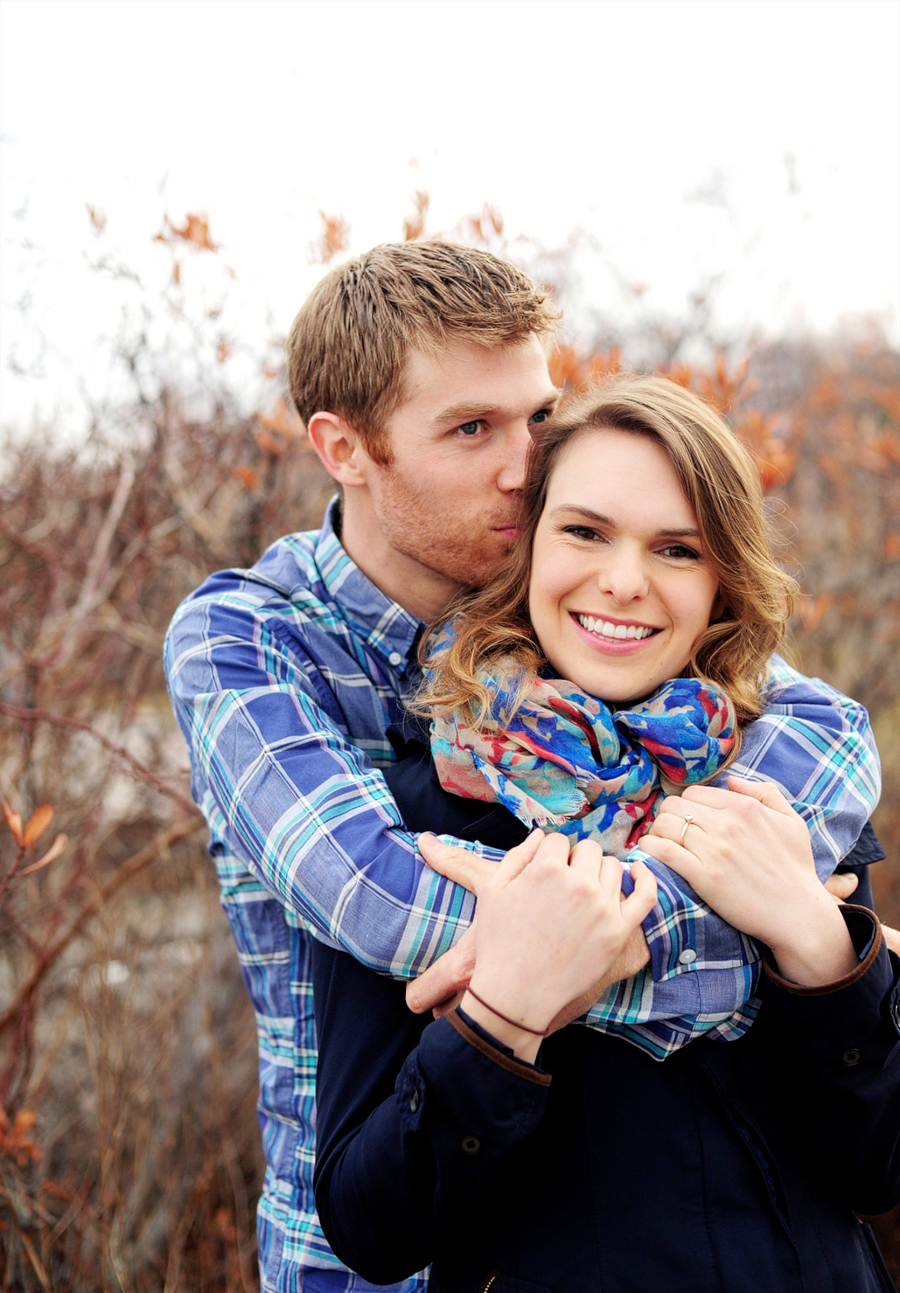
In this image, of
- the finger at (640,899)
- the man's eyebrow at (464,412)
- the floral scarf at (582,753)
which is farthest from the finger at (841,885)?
the man's eyebrow at (464,412)

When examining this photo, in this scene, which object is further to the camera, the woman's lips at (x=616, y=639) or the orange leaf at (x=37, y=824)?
the orange leaf at (x=37, y=824)

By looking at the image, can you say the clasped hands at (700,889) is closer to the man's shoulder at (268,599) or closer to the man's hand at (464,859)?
the man's hand at (464,859)

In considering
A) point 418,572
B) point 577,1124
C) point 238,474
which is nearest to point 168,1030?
point 238,474

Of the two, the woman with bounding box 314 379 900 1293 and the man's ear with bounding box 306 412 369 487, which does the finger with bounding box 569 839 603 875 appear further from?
the man's ear with bounding box 306 412 369 487

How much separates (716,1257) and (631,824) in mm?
631

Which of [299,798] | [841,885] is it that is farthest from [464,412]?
[841,885]

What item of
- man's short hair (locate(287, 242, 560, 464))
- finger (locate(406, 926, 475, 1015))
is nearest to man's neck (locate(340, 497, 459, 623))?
man's short hair (locate(287, 242, 560, 464))

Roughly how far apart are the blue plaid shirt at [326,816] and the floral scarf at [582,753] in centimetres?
11

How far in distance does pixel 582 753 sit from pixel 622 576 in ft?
1.06

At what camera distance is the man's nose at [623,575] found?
5.51 ft

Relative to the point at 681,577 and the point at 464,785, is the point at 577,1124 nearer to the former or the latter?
the point at 464,785

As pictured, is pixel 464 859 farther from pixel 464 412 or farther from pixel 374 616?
pixel 464 412

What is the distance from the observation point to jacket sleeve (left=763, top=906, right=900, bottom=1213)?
1.41m

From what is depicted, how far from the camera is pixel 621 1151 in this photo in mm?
1404
